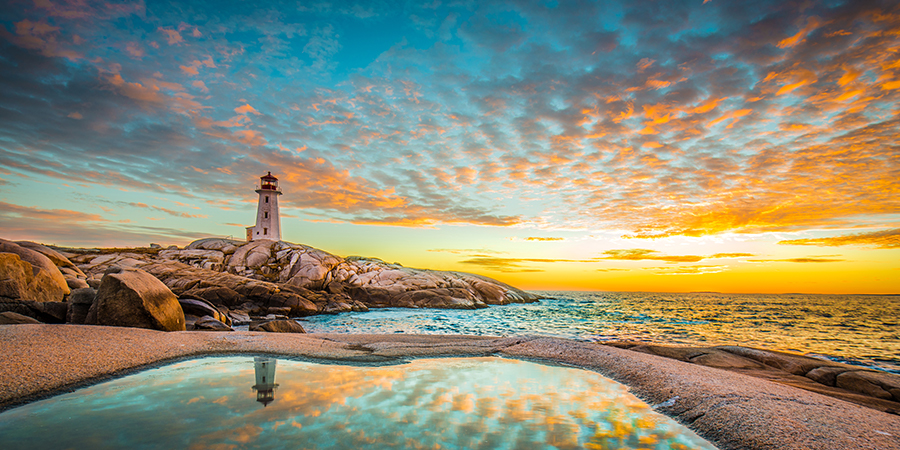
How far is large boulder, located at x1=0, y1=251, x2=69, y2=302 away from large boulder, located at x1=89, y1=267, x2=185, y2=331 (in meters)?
2.85

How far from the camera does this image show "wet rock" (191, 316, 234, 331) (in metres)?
14.2

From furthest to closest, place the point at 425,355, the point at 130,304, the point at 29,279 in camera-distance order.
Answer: the point at 29,279, the point at 130,304, the point at 425,355

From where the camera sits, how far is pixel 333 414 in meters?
4.45

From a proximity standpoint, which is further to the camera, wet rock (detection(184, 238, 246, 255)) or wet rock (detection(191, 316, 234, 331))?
wet rock (detection(184, 238, 246, 255))

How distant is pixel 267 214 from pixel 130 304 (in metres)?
43.0

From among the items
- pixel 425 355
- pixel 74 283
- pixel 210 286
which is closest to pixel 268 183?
pixel 210 286

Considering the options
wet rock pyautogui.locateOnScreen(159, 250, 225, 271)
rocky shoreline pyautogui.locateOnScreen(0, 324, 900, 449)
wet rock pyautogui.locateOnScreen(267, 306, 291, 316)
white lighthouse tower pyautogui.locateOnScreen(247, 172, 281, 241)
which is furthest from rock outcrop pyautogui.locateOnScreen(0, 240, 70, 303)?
white lighthouse tower pyautogui.locateOnScreen(247, 172, 281, 241)

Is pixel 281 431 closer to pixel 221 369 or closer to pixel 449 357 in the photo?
pixel 221 369

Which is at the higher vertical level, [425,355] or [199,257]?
[199,257]

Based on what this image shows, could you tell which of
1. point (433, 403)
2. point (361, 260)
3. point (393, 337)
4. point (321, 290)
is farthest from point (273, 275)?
point (433, 403)

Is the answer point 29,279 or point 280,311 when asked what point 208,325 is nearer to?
point 29,279

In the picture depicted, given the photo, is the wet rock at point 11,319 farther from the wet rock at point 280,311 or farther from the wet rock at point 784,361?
→ the wet rock at point 784,361

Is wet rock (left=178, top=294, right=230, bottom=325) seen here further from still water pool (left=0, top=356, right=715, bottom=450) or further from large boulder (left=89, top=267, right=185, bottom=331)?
still water pool (left=0, top=356, right=715, bottom=450)

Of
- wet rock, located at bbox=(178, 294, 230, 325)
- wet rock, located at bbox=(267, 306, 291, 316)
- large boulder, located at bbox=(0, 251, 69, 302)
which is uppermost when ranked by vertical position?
large boulder, located at bbox=(0, 251, 69, 302)
